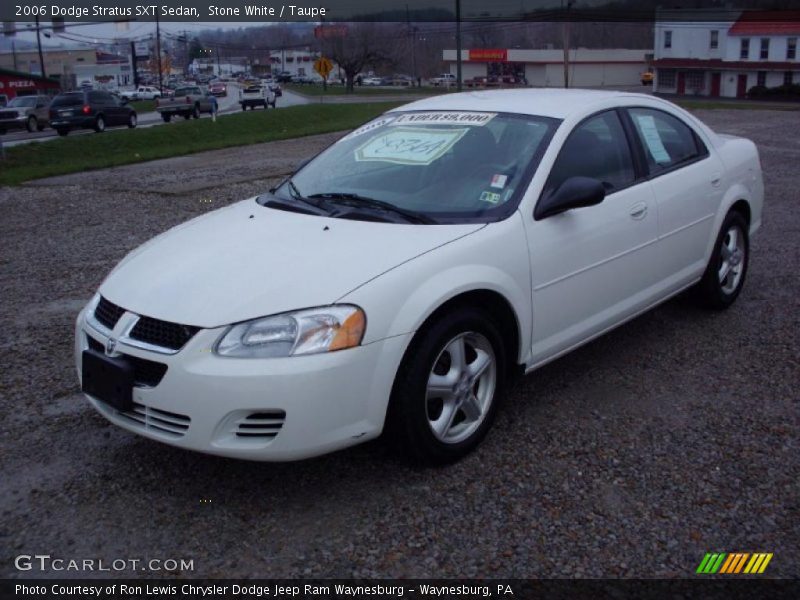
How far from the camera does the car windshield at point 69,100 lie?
2962 centimetres

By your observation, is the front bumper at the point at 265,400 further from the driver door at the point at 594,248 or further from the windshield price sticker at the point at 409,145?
the windshield price sticker at the point at 409,145

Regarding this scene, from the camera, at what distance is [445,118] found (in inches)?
181

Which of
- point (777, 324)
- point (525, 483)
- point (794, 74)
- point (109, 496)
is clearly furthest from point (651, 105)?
point (794, 74)

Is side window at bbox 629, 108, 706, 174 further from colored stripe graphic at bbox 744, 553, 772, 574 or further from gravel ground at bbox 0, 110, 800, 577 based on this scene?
colored stripe graphic at bbox 744, 553, 772, 574

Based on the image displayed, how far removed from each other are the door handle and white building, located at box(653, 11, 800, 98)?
60.5 meters

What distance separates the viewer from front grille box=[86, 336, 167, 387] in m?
3.24

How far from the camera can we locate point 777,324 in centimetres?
554

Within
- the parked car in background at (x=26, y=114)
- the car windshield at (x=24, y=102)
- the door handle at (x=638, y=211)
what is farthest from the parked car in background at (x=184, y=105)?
the door handle at (x=638, y=211)

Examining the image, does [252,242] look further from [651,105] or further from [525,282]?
[651,105]

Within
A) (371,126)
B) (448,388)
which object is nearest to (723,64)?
(371,126)

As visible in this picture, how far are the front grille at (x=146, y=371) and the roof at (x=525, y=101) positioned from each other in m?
2.39

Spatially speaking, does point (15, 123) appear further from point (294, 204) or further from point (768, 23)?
point (768, 23)
